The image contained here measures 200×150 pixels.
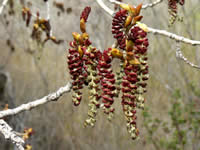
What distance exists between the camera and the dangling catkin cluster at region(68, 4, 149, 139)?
2.73ft

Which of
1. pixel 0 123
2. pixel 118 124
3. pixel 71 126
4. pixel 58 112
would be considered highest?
pixel 58 112

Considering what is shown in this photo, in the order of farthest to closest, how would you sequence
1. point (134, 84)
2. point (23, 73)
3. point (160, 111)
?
point (23, 73), point (160, 111), point (134, 84)

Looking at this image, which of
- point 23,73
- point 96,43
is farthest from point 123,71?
point 23,73

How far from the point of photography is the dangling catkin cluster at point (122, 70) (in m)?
0.83

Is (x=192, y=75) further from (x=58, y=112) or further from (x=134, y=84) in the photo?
(x=134, y=84)

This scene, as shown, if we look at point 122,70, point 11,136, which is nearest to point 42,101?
point 11,136

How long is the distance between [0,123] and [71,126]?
4296 millimetres

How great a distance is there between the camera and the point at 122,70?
35.6 inches

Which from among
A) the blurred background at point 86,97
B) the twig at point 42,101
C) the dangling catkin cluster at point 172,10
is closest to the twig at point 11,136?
the twig at point 42,101

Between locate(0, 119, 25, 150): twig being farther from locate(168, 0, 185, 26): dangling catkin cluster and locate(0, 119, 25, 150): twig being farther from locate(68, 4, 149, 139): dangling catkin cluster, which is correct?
locate(168, 0, 185, 26): dangling catkin cluster

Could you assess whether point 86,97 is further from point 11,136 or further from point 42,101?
point 11,136

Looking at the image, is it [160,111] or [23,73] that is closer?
[160,111]

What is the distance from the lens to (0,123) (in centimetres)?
111

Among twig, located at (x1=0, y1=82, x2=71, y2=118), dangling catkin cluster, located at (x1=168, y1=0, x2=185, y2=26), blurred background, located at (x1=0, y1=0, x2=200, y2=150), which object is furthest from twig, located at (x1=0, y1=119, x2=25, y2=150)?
blurred background, located at (x1=0, y1=0, x2=200, y2=150)
